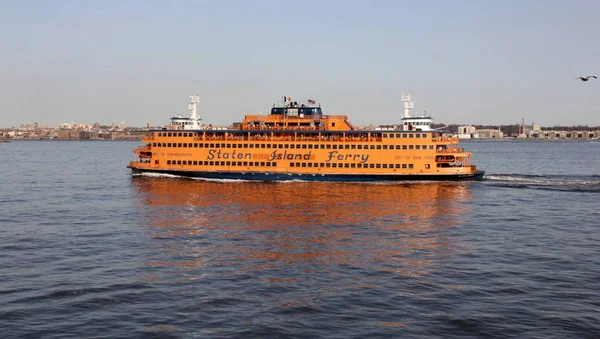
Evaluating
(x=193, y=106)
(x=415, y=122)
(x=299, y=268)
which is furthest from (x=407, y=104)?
(x=299, y=268)

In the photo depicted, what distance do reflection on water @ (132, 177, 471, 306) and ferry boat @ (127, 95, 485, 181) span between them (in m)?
5.86

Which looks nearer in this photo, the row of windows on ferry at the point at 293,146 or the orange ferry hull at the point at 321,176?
the orange ferry hull at the point at 321,176

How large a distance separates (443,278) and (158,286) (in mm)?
11816

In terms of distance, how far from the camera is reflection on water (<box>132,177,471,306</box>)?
81.0ft

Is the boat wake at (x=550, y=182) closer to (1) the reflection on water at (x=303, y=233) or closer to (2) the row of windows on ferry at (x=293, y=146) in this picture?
(2) the row of windows on ferry at (x=293, y=146)

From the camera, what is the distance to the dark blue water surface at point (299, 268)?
61.6 feet

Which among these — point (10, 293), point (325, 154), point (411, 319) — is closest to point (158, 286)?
point (10, 293)

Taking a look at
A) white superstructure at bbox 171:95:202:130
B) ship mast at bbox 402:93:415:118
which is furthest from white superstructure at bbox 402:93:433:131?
white superstructure at bbox 171:95:202:130

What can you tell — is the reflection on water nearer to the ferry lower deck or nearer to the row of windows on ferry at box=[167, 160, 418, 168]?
the ferry lower deck

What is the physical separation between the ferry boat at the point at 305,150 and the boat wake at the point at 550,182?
3.62 metres

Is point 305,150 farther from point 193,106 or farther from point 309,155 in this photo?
point 193,106

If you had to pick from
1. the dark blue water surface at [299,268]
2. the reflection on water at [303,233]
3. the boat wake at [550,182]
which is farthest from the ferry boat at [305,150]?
the dark blue water surface at [299,268]

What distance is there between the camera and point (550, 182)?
6419cm

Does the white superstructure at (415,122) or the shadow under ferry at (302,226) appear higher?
the white superstructure at (415,122)
